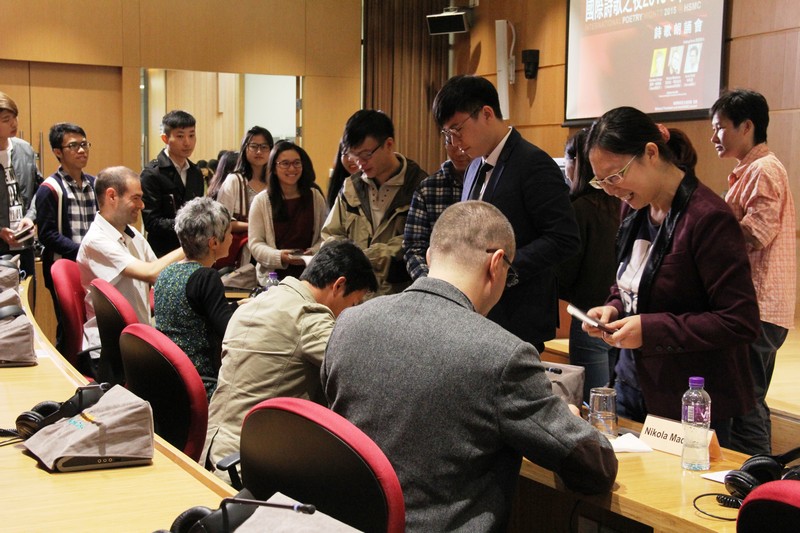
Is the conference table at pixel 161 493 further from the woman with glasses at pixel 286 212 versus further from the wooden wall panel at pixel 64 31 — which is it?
the wooden wall panel at pixel 64 31

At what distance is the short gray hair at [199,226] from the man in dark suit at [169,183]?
2058 mm

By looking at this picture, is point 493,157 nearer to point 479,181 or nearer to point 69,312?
point 479,181

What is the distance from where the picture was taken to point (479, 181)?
3105 millimetres

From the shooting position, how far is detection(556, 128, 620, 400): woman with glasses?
3.62 m

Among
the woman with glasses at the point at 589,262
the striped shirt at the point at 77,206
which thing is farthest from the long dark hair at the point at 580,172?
the striped shirt at the point at 77,206

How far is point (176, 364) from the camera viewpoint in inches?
99.8

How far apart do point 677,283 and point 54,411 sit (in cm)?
161

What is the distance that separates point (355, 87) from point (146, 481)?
24.9 feet

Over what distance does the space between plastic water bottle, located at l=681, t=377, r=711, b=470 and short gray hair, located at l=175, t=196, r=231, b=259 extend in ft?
6.32

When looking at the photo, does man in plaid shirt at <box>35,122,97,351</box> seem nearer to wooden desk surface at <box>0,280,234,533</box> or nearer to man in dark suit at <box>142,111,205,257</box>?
man in dark suit at <box>142,111,205,257</box>

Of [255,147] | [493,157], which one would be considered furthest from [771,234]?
[255,147]

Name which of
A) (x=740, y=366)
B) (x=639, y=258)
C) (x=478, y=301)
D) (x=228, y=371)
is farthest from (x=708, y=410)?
(x=228, y=371)

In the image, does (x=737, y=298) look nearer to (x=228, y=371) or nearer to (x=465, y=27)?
(x=228, y=371)

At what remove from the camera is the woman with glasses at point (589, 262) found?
362 centimetres
